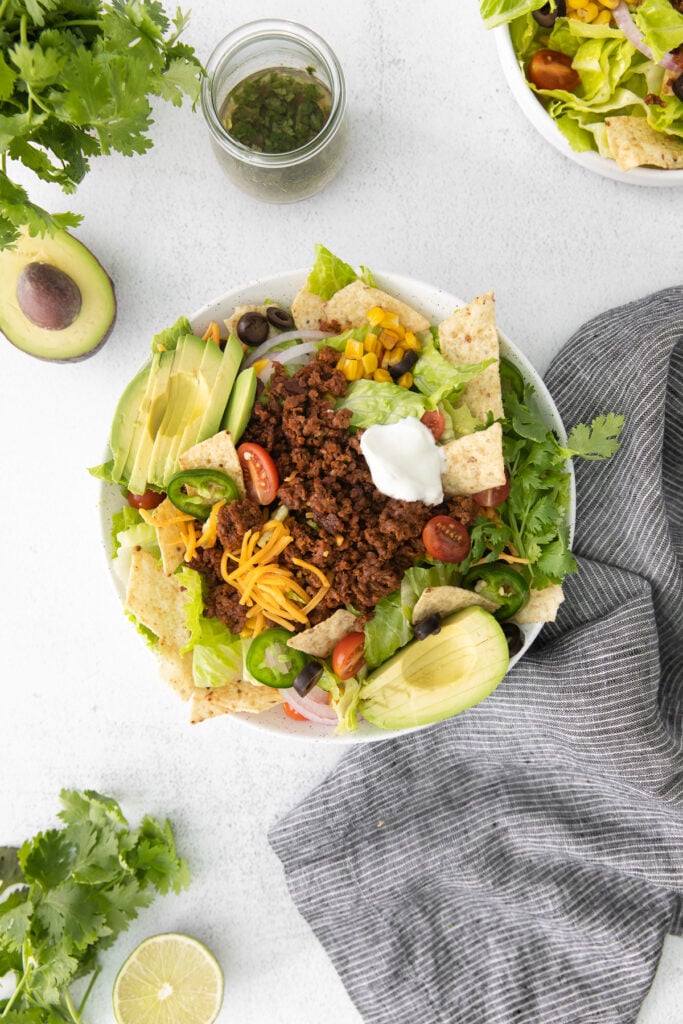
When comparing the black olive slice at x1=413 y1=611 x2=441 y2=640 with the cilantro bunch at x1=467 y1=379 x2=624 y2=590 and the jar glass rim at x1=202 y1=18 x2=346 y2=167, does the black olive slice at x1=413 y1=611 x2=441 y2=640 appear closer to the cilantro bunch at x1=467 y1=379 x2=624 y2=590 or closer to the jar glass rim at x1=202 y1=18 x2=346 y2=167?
the cilantro bunch at x1=467 y1=379 x2=624 y2=590

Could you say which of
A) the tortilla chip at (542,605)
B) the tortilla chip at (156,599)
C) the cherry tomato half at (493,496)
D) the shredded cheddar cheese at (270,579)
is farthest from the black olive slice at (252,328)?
the tortilla chip at (542,605)

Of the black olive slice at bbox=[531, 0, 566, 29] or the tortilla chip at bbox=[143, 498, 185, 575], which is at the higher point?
the black olive slice at bbox=[531, 0, 566, 29]

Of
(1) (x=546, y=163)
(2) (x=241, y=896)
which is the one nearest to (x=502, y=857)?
(2) (x=241, y=896)

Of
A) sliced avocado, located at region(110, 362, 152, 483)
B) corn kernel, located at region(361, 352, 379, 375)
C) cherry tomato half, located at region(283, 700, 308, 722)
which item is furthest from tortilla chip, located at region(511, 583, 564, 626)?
sliced avocado, located at region(110, 362, 152, 483)

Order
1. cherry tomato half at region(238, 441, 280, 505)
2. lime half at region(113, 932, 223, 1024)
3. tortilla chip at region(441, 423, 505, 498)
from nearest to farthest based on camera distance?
tortilla chip at region(441, 423, 505, 498)
cherry tomato half at region(238, 441, 280, 505)
lime half at region(113, 932, 223, 1024)

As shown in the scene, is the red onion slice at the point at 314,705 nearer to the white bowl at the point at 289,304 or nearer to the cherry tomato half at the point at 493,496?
the white bowl at the point at 289,304

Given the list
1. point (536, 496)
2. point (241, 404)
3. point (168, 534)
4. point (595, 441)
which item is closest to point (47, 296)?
point (241, 404)
